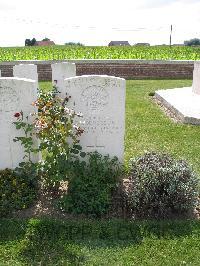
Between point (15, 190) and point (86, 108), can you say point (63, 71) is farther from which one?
point (15, 190)

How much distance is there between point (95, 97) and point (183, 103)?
5.56 metres

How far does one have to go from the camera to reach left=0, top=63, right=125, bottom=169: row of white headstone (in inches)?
211

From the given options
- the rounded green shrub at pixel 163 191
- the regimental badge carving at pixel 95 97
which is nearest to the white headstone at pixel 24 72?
the regimental badge carving at pixel 95 97

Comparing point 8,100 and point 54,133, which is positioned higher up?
point 8,100

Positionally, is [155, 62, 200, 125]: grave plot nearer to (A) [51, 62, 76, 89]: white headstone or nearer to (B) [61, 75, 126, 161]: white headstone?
(A) [51, 62, 76, 89]: white headstone

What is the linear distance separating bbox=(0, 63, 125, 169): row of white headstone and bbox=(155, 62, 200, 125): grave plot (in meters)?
3.74

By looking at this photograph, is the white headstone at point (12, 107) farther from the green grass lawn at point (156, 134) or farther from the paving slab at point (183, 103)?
the paving slab at point (183, 103)

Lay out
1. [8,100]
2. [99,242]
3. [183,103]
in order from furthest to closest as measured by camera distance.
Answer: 1. [183,103]
2. [8,100]
3. [99,242]

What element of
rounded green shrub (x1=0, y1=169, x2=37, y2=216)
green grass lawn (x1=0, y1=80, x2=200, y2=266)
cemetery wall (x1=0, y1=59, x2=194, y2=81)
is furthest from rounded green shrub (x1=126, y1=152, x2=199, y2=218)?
cemetery wall (x1=0, y1=59, x2=194, y2=81)

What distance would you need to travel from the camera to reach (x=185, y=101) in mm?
10773

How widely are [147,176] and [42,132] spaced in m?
1.48

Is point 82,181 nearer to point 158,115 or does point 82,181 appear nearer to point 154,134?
point 154,134

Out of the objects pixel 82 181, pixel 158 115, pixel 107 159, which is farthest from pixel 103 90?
pixel 158 115

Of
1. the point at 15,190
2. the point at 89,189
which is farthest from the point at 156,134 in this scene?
the point at 15,190
